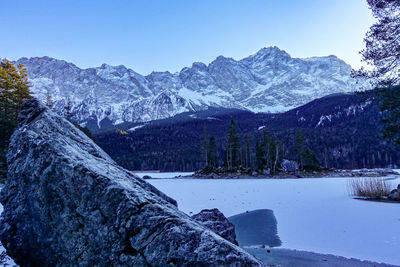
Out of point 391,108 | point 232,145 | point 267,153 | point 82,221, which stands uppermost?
point 232,145

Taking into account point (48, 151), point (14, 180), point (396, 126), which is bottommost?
point (14, 180)

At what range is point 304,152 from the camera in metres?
48.8

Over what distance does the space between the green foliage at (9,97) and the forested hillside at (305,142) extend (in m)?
42.9

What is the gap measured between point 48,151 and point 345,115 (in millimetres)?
156772

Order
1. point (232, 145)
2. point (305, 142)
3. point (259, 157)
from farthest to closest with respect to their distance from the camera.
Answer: point (305, 142), point (232, 145), point (259, 157)

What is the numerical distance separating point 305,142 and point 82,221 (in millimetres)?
105572

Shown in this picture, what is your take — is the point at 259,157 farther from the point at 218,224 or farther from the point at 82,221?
the point at 82,221

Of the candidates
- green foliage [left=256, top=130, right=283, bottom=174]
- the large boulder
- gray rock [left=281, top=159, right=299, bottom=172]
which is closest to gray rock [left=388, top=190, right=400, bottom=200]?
the large boulder

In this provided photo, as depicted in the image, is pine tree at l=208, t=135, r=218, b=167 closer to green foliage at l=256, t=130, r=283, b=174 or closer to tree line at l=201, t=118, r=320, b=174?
tree line at l=201, t=118, r=320, b=174

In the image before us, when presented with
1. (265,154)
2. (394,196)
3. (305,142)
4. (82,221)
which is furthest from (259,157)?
(305,142)

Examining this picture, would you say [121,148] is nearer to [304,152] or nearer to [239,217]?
[304,152]

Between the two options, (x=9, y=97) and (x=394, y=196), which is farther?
(x=9, y=97)

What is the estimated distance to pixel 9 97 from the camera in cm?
2122

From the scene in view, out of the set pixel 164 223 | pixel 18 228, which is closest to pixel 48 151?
pixel 18 228
